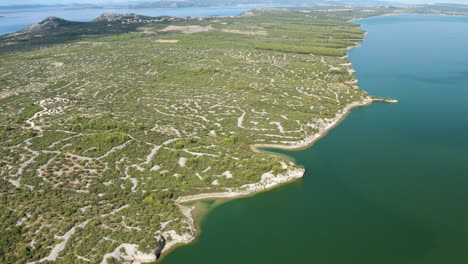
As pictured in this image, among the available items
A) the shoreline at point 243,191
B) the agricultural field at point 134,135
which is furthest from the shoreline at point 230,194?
the agricultural field at point 134,135

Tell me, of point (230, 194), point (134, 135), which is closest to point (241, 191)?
point (230, 194)

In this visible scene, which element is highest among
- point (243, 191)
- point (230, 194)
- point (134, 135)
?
point (134, 135)

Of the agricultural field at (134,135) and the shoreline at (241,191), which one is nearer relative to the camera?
the agricultural field at (134,135)

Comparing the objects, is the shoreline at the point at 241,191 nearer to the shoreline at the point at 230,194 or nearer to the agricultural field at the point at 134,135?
the shoreline at the point at 230,194

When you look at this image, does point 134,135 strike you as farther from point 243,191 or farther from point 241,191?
point 243,191

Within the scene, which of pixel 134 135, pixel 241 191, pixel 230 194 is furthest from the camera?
pixel 134 135

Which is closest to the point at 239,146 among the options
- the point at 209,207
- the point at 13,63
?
the point at 209,207

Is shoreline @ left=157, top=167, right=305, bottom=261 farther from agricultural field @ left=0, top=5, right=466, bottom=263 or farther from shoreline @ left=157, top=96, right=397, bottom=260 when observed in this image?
agricultural field @ left=0, top=5, right=466, bottom=263

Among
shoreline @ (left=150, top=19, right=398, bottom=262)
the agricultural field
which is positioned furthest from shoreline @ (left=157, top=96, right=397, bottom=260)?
the agricultural field

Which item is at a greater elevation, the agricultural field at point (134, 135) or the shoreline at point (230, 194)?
the agricultural field at point (134, 135)
